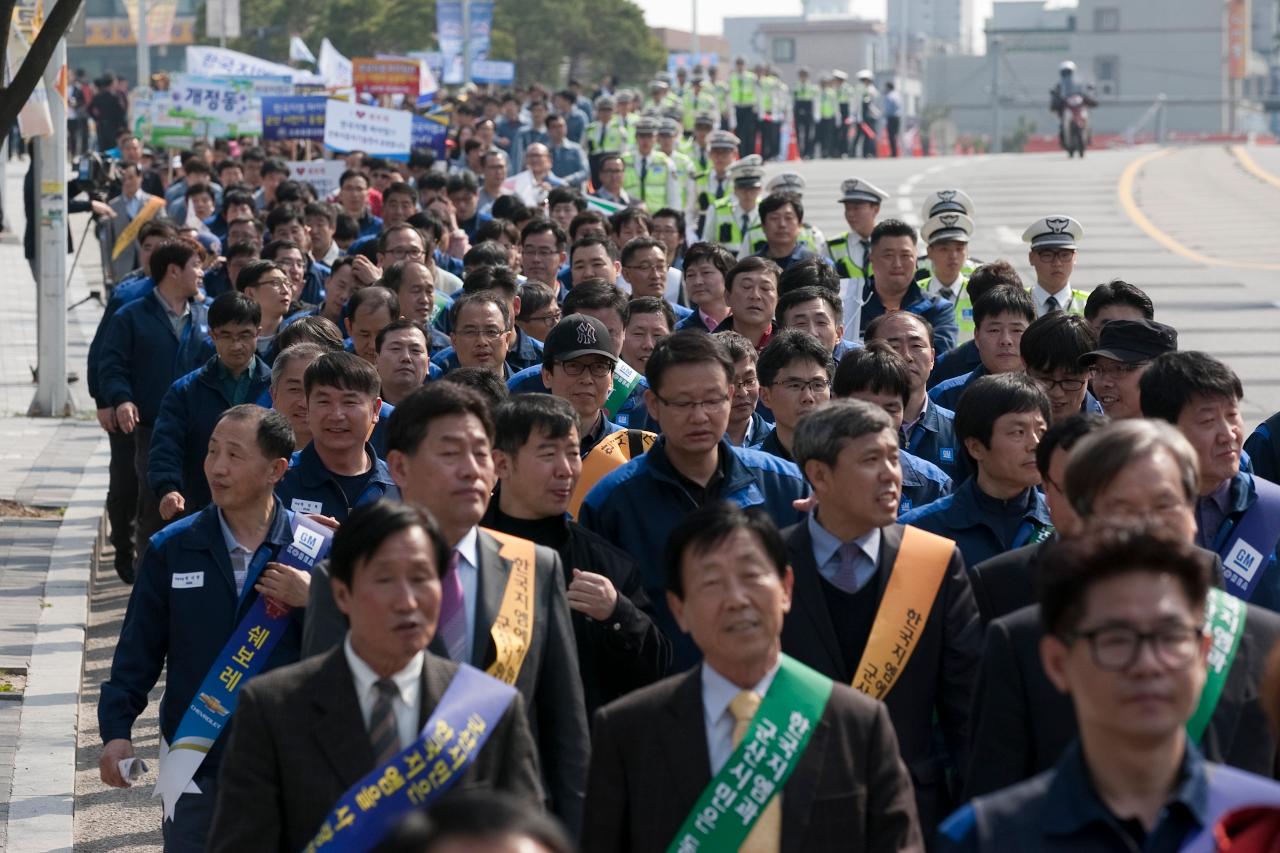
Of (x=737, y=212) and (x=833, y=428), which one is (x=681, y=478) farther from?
(x=737, y=212)

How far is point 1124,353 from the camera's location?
25.3 ft

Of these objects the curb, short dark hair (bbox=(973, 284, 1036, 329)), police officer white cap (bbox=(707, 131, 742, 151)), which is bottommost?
the curb

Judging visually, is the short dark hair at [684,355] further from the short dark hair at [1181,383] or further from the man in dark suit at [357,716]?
the man in dark suit at [357,716]

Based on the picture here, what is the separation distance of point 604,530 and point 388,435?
3.50 ft

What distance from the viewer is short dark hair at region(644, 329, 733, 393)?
6742mm

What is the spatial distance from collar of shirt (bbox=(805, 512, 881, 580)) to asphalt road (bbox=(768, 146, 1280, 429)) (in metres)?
10.9

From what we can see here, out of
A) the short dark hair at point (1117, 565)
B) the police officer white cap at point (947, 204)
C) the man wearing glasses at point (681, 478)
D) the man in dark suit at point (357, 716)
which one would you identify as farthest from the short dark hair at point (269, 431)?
the police officer white cap at point (947, 204)

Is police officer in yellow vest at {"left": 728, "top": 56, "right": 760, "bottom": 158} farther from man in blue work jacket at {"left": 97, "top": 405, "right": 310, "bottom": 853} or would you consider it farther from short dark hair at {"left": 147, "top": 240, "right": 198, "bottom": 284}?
man in blue work jacket at {"left": 97, "top": 405, "right": 310, "bottom": 853}

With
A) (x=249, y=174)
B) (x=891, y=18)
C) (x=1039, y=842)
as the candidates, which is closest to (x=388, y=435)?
(x=1039, y=842)

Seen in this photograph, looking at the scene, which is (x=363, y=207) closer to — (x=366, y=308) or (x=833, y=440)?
(x=366, y=308)

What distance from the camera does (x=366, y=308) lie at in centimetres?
1049

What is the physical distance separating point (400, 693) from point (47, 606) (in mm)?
7500

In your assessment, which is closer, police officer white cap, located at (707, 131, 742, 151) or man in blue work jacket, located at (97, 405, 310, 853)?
man in blue work jacket, located at (97, 405, 310, 853)

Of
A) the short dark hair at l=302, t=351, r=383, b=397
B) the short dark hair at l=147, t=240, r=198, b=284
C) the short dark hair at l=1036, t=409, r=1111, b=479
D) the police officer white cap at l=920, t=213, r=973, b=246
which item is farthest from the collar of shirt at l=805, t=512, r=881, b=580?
the short dark hair at l=147, t=240, r=198, b=284
